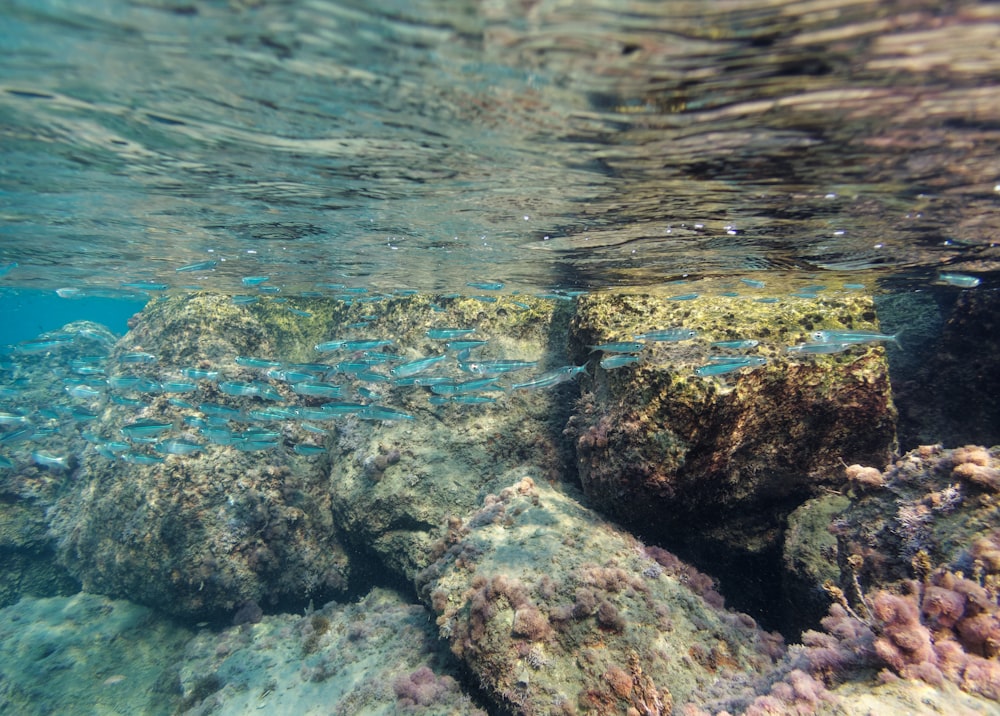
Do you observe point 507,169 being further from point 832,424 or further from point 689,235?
point 832,424

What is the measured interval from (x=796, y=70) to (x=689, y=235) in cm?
524

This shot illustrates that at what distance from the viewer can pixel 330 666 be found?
7.62 metres

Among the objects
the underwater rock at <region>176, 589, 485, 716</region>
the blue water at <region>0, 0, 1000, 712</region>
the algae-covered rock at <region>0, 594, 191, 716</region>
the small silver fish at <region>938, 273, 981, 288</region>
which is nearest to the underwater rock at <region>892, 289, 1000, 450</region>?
the blue water at <region>0, 0, 1000, 712</region>

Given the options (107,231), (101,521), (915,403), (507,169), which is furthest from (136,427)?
(915,403)

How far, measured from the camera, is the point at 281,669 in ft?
27.9

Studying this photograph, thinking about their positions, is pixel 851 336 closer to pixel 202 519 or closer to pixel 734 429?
pixel 734 429

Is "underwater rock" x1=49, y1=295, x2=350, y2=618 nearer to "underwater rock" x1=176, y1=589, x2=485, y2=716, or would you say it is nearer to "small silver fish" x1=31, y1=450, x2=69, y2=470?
"underwater rock" x1=176, y1=589, x2=485, y2=716

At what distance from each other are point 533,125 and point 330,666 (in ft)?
30.6

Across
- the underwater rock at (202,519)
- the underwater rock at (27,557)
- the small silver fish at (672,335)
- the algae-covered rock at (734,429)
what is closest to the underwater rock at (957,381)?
the algae-covered rock at (734,429)

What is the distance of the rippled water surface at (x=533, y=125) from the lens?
443cm

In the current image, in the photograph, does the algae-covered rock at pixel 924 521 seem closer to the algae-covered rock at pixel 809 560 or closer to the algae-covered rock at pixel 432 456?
the algae-covered rock at pixel 809 560

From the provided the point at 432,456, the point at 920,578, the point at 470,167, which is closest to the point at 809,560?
the point at 920,578

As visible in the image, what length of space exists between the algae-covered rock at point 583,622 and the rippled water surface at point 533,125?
6026mm

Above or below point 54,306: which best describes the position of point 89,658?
below
